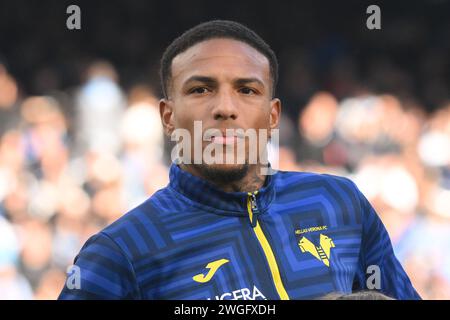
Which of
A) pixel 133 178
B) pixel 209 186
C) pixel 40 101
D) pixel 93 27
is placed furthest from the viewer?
pixel 93 27

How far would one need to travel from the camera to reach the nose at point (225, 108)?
2549 mm

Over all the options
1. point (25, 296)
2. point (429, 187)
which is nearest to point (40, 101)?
point (25, 296)

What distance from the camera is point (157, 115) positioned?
22.9 feet

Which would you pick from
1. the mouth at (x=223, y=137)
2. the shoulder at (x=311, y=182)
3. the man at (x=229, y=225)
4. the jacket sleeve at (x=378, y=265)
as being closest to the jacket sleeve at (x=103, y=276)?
the man at (x=229, y=225)

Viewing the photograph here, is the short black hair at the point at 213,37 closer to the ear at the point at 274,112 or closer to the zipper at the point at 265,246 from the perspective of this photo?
the ear at the point at 274,112

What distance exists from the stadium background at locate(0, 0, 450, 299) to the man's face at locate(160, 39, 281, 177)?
3.78 m

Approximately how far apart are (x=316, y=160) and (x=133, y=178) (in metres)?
1.48

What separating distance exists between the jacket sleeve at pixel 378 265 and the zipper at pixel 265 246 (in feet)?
1.19

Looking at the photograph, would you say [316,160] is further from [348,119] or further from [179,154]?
[179,154]

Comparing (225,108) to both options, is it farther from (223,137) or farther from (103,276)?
(103,276)

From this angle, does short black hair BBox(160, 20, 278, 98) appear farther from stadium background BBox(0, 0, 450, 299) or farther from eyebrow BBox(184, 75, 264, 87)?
stadium background BBox(0, 0, 450, 299)

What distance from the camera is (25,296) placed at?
6125 millimetres

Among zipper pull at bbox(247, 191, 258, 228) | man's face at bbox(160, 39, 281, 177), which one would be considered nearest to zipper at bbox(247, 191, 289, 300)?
zipper pull at bbox(247, 191, 258, 228)

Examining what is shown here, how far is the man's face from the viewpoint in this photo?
8.45 ft
